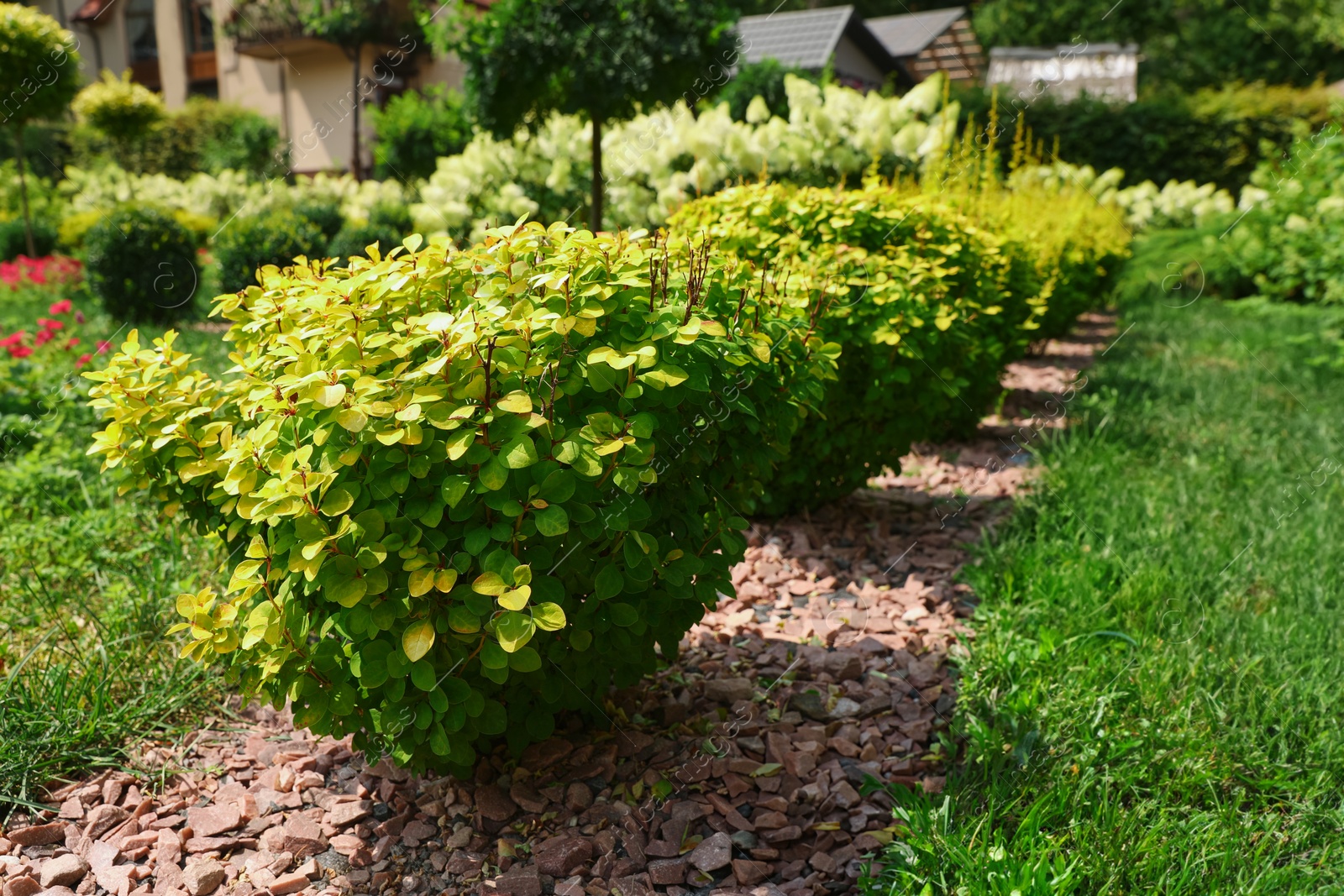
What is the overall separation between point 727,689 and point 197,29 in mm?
32942

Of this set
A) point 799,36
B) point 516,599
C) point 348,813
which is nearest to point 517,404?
point 516,599

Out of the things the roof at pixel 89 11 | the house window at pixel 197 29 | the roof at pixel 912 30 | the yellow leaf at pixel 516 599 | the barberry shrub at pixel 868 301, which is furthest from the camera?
the roof at pixel 912 30

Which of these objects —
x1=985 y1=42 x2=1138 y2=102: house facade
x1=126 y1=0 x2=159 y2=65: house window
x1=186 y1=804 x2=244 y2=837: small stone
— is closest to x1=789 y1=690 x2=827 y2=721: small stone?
x1=186 y1=804 x2=244 y2=837: small stone

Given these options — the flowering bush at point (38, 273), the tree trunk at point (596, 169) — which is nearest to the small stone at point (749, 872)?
the tree trunk at point (596, 169)

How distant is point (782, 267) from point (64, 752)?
2.55 m

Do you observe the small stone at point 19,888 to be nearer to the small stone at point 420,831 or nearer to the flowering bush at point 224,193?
the small stone at point 420,831

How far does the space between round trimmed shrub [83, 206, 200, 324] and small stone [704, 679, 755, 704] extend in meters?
7.83

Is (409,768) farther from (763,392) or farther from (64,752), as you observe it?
(763,392)

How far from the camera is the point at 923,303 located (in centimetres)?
358

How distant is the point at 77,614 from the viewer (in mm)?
2938

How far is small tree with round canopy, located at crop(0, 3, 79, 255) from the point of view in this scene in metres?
9.95

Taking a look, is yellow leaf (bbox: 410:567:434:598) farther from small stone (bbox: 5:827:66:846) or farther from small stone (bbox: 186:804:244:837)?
small stone (bbox: 5:827:66:846)

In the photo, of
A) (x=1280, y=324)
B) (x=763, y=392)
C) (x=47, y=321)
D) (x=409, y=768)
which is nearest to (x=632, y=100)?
(x=47, y=321)

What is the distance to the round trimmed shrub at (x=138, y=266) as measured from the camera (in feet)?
28.9
